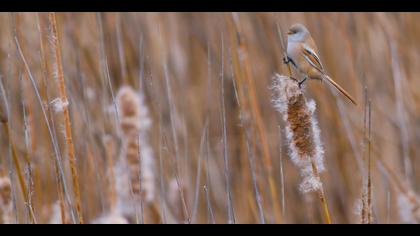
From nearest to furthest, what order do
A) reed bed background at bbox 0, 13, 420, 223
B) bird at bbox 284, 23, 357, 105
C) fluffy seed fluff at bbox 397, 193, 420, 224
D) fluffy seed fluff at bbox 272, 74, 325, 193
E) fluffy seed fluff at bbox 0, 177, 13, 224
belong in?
fluffy seed fluff at bbox 272, 74, 325, 193 → bird at bbox 284, 23, 357, 105 → fluffy seed fluff at bbox 0, 177, 13, 224 → fluffy seed fluff at bbox 397, 193, 420, 224 → reed bed background at bbox 0, 13, 420, 223

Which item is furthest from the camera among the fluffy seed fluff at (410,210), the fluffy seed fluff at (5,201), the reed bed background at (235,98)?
the reed bed background at (235,98)

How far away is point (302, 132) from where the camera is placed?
1.33 metres

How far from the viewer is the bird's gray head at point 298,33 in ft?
5.27

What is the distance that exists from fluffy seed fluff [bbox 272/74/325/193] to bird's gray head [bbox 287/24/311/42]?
28 centimetres

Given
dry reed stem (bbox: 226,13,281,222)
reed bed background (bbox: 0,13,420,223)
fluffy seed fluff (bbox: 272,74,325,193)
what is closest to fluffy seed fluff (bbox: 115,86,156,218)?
reed bed background (bbox: 0,13,420,223)

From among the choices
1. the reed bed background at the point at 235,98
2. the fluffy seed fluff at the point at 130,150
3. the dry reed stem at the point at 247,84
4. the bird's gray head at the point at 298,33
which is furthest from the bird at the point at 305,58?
the reed bed background at the point at 235,98

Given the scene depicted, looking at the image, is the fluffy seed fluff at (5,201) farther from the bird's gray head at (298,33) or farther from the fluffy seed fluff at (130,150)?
the bird's gray head at (298,33)

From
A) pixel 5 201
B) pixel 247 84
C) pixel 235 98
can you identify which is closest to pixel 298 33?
pixel 247 84

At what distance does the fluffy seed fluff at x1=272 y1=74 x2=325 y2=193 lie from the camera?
4.29 feet

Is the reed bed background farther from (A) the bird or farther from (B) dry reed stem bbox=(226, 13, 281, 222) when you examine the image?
(A) the bird

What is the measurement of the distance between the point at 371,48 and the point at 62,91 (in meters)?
1.89
